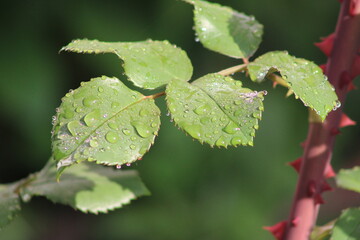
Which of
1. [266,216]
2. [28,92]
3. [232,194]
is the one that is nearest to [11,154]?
[28,92]

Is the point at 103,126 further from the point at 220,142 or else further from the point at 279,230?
the point at 279,230

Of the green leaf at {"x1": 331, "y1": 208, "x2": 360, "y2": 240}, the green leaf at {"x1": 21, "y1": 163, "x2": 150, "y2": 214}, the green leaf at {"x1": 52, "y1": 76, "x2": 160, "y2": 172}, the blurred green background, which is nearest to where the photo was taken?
the green leaf at {"x1": 52, "y1": 76, "x2": 160, "y2": 172}

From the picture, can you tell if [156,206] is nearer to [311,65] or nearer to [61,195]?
[61,195]

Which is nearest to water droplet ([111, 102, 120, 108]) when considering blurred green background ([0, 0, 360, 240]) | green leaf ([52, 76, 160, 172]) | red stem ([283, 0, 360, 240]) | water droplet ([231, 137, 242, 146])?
green leaf ([52, 76, 160, 172])

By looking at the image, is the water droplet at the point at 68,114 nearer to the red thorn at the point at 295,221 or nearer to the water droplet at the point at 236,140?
the water droplet at the point at 236,140

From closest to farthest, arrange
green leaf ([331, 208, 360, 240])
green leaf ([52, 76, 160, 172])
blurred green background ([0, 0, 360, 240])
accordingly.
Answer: green leaf ([52, 76, 160, 172])
green leaf ([331, 208, 360, 240])
blurred green background ([0, 0, 360, 240])

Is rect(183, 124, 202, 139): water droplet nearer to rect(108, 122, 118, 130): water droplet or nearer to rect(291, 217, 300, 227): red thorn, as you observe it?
rect(108, 122, 118, 130): water droplet

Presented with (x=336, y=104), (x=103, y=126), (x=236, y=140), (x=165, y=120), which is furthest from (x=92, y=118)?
(x=165, y=120)
